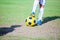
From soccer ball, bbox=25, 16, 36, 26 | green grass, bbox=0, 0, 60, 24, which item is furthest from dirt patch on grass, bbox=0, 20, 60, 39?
green grass, bbox=0, 0, 60, 24

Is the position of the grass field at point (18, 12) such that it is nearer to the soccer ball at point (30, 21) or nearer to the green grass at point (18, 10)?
the green grass at point (18, 10)

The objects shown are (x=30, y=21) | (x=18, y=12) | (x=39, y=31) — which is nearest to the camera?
(x=39, y=31)

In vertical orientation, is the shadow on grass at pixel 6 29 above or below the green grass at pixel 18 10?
below

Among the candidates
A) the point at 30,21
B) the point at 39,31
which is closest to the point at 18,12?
the point at 30,21

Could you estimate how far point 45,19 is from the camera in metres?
3.08

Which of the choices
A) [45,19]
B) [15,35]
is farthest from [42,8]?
[15,35]

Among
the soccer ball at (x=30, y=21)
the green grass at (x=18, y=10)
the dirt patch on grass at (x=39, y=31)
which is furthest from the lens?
the green grass at (x=18, y=10)

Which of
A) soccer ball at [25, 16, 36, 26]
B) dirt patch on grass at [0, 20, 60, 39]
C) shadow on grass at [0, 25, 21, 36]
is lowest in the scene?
dirt patch on grass at [0, 20, 60, 39]

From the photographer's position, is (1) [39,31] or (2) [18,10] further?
(2) [18,10]

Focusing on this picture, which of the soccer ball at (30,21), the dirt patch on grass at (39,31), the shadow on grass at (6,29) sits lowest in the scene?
the dirt patch on grass at (39,31)

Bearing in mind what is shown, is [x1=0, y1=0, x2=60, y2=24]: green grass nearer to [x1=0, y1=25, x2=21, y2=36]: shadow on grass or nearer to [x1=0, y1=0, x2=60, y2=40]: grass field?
[x1=0, y1=0, x2=60, y2=40]: grass field

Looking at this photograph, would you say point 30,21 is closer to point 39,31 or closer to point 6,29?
point 39,31

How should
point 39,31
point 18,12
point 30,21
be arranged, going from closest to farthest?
1. point 39,31
2. point 30,21
3. point 18,12

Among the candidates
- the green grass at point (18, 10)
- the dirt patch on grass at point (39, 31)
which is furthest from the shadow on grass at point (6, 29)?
the green grass at point (18, 10)
